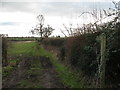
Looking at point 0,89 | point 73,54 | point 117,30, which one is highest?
point 117,30

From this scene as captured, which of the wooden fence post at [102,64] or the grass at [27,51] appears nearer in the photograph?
the wooden fence post at [102,64]

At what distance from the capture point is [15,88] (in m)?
12.3

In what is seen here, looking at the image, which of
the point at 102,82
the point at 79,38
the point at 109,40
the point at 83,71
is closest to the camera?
the point at 102,82

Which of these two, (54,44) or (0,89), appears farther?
(54,44)

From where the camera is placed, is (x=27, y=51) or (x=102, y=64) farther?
(x=27, y=51)

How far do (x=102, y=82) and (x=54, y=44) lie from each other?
2863cm

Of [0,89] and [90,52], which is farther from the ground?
[90,52]

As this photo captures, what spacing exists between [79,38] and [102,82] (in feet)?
22.3

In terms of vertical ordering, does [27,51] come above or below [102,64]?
below

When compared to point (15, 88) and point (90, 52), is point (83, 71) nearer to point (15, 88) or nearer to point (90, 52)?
point (90, 52)

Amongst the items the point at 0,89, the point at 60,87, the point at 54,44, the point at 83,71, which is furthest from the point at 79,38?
the point at 54,44

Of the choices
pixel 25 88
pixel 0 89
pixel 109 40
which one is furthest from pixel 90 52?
pixel 0 89

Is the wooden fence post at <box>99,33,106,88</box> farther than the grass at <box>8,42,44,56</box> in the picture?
No

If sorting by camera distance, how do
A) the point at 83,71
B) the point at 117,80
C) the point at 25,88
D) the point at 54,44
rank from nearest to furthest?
the point at 117,80 → the point at 25,88 → the point at 83,71 → the point at 54,44
